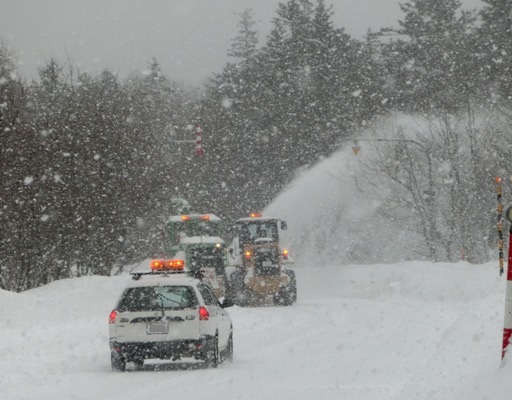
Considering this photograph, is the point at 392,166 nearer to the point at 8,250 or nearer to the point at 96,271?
the point at 96,271

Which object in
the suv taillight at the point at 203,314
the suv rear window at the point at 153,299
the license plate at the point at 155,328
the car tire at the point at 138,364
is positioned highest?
the suv rear window at the point at 153,299

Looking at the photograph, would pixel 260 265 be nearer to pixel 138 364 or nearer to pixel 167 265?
pixel 167 265

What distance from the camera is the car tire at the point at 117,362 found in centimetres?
1479

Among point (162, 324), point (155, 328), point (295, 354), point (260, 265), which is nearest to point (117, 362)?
point (155, 328)

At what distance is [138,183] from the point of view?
3775 centimetres

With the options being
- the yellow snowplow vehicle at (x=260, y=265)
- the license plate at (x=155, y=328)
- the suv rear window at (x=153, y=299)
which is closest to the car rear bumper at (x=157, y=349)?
the license plate at (x=155, y=328)

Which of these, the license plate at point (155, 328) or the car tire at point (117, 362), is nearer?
the car tire at point (117, 362)

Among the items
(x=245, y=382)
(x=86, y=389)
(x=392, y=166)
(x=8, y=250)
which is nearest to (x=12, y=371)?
(x=86, y=389)

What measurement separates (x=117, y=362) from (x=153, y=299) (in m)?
1.07

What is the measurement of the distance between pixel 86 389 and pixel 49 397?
2.93 ft

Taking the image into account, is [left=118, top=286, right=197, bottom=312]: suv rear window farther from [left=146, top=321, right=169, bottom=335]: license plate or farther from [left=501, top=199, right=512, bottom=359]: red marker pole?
[left=501, top=199, right=512, bottom=359]: red marker pole

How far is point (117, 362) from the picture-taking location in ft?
48.6

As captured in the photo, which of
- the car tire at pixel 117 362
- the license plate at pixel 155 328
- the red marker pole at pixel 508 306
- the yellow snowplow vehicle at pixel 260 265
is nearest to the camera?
the red marker pole at pixel 508 306

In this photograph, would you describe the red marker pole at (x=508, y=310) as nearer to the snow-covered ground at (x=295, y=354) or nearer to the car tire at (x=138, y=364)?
the snow-covered ground at (x=295, y=354)
